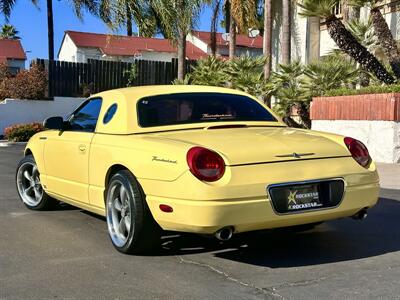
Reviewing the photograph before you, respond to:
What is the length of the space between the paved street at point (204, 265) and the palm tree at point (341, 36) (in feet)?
30.2

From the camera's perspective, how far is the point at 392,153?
13531 mm

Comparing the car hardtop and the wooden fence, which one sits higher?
the wooden fence

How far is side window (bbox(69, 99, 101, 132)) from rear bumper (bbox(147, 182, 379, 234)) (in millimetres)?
1632

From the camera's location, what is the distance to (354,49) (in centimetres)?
1562

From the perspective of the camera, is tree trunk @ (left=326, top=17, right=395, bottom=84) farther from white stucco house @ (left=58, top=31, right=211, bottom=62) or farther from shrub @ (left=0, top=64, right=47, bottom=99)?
white stucco house @ (left=58, top=31, right=211, bottom=62)

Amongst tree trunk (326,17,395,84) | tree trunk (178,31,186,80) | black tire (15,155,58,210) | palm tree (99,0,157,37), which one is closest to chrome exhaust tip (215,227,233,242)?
black tire (15,155,58,210)

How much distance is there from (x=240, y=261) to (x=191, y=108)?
166cm

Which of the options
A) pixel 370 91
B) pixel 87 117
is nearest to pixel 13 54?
pixel 370 91

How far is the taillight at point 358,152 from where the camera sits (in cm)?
527

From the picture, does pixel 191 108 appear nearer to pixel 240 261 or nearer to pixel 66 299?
pixel 240 261

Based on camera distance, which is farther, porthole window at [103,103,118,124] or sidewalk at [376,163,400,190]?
sidewalk at [376,163,400,190]

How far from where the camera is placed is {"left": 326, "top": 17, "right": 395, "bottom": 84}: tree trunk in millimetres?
15281

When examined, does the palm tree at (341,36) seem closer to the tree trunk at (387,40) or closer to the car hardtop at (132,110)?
the tree trunk at (387,40)

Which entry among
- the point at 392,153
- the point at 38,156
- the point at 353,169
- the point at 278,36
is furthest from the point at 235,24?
the point at 353,169
